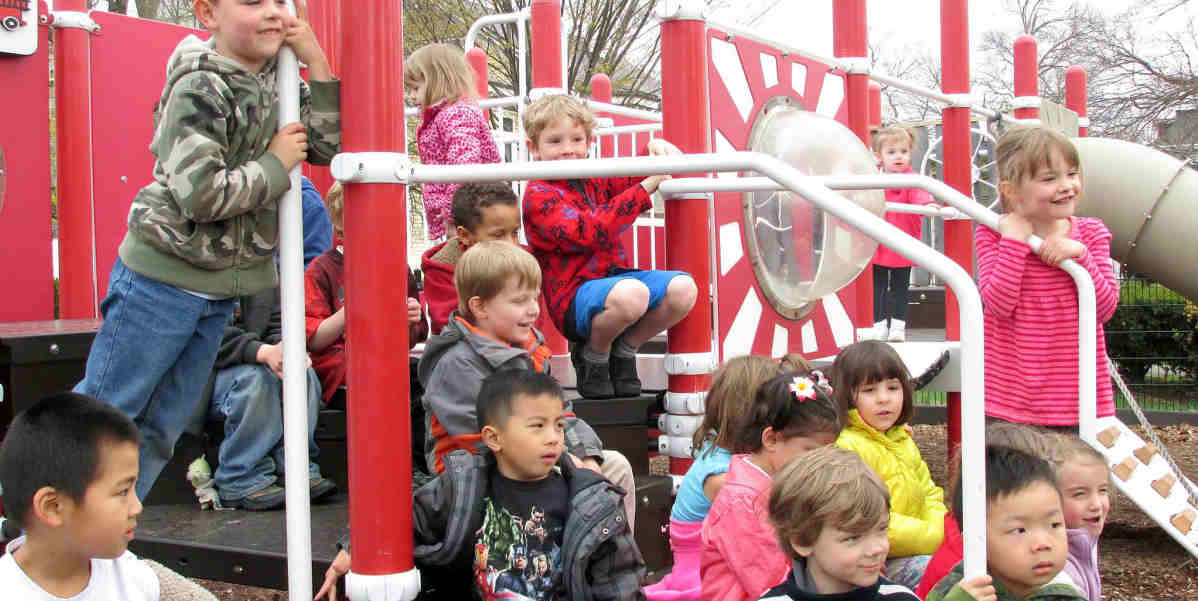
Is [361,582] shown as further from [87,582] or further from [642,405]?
[642,405]

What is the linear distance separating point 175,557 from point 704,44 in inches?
86.1

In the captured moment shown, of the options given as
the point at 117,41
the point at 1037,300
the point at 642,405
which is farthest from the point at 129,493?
the point at 117,41

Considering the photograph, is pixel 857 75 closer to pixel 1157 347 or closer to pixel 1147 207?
pixel 1147 207

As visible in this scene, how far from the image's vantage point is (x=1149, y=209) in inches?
279

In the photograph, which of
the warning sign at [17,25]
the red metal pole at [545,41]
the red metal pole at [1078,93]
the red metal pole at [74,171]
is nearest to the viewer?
the warning sign at [17,25]

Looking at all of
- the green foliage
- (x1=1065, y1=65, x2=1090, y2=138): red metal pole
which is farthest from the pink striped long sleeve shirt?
the green foliage

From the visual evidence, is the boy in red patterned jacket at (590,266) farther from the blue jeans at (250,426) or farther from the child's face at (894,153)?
the child's face at (894,153)

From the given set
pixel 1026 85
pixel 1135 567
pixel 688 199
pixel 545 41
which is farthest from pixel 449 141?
pixel 1026 85

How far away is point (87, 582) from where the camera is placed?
2.08 m

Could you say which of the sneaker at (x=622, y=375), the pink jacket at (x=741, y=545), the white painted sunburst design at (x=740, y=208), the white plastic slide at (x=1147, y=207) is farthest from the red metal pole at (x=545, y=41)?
the white plastic slide at (x=1147, y=207)

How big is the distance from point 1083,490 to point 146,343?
210 cm

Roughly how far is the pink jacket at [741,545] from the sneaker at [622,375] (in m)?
1.21

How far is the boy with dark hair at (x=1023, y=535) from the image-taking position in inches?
87.7

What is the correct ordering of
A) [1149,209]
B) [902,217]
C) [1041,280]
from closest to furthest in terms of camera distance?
[1041,280]
[1149,209]
[902,217]
